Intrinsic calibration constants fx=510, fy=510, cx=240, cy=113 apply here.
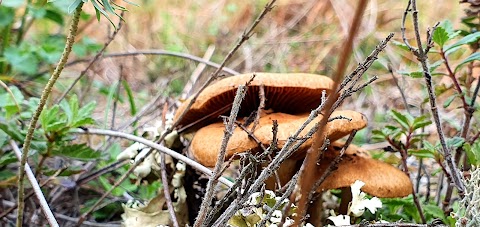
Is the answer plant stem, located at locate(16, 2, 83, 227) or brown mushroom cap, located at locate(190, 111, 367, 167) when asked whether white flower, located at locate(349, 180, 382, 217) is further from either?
plant stem, located at locate(16, 2, 83, 227)

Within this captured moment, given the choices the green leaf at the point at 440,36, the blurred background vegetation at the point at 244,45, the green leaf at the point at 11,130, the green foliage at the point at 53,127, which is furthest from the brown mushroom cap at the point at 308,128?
the blurred background vegetation at the point at 244,45

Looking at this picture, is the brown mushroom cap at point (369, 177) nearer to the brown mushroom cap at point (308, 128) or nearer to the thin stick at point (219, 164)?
the brown mushroom cap at point (308, 128)

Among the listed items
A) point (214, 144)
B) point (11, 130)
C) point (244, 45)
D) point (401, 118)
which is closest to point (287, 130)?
point (214, 144)

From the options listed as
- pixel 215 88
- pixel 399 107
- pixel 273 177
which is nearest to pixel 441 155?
pixel 273 177

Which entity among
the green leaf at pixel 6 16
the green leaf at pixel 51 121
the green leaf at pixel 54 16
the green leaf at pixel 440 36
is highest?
the green leaf at pixel 54 16

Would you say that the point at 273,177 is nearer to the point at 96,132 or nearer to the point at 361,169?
the point at 361,169

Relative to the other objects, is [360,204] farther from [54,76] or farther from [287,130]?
[54,76]
